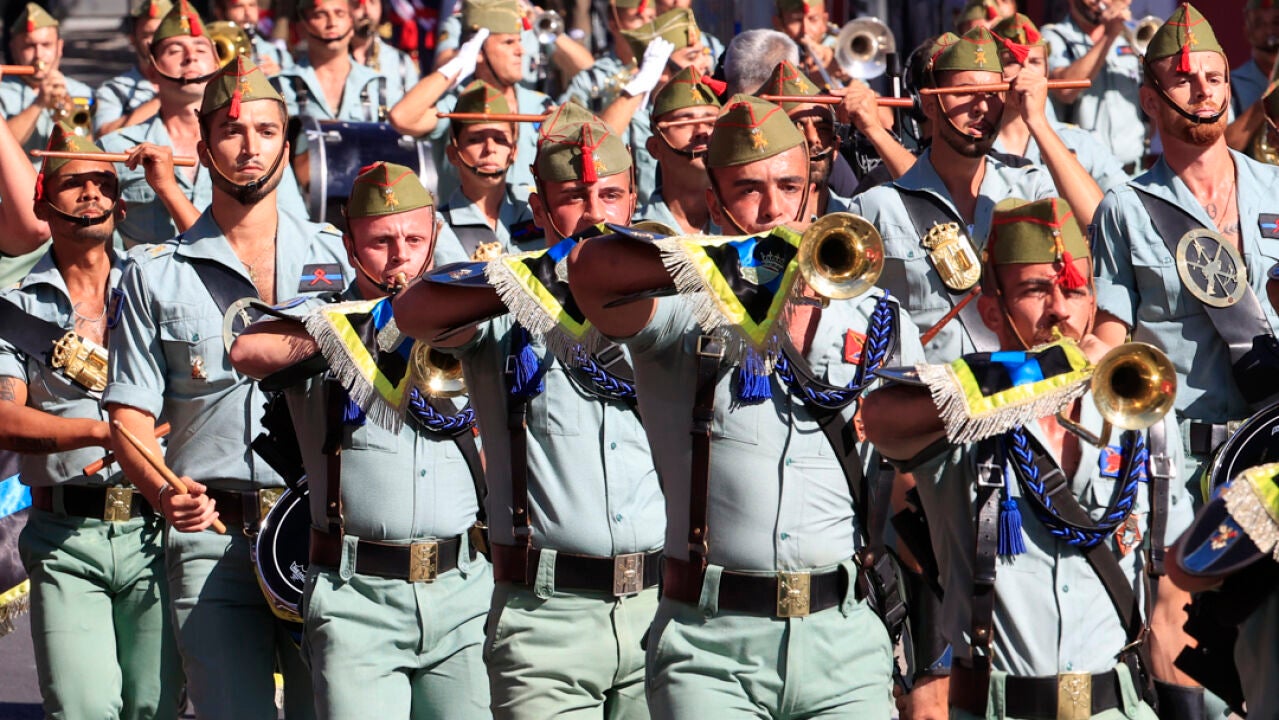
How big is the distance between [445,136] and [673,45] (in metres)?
1.30

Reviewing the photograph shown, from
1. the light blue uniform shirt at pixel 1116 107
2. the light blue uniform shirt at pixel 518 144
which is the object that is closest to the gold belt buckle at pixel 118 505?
the light blue uniform shirt at pixel 518 144

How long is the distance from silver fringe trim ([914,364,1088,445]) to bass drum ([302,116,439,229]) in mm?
5790

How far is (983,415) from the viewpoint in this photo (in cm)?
480

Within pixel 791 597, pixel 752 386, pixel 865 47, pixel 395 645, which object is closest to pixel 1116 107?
pixel 865 47

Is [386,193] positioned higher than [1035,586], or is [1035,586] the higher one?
[386,193]

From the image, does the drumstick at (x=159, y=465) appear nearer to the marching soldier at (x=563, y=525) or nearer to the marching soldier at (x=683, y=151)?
the marching soldier at (x=563, y=525)

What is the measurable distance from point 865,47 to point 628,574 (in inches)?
259

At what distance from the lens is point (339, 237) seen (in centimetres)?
750

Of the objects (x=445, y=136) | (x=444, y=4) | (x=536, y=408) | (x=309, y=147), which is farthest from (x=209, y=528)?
(x=444, y=4)

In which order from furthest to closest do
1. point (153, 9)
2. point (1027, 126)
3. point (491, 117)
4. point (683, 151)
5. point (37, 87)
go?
1. point (37, 87)
2. point (153, 9)
3. point (491, 117)
4. point (683, 151)
5. point (1027, 126)

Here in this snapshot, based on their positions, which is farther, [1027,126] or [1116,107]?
[1116,107]

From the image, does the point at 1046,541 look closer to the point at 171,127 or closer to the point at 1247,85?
the point at 171,127

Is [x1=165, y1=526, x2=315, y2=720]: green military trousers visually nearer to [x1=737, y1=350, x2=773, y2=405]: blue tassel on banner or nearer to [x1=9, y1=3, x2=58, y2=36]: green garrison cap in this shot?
[x1=737, y1=350, x2=773, y2=405]: blue tassel on banner

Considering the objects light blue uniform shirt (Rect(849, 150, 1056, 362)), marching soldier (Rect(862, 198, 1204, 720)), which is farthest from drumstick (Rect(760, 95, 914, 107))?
marching soldier (Rect(862, 198, 1204, 720))
